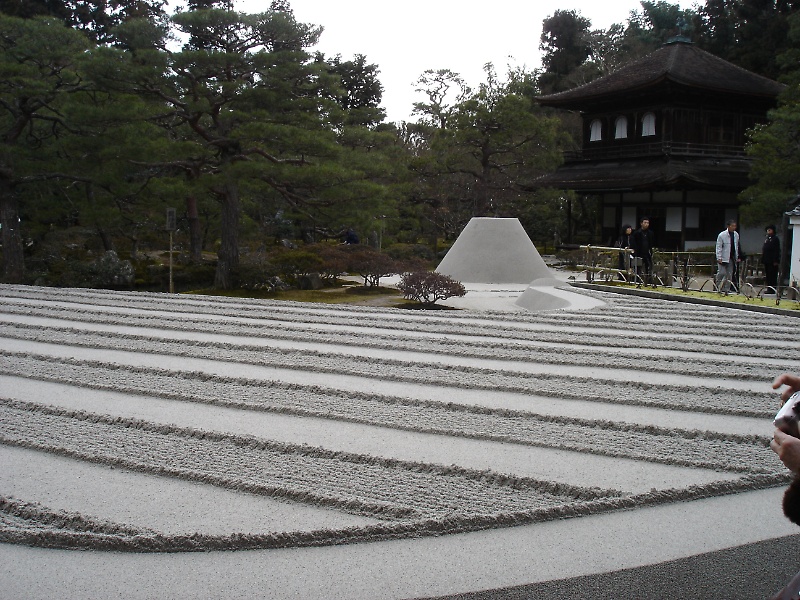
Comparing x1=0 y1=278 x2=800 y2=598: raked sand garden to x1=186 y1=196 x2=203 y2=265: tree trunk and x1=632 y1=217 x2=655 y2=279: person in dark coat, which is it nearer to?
x1=632 y1=217 x2=655 y2=279: person in dark coat

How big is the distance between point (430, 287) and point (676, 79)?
40.2ft

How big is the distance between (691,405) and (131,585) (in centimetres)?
347

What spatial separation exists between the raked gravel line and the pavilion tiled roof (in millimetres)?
14353

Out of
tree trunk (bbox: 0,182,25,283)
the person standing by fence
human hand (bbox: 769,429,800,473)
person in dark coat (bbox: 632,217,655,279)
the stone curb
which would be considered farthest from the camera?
tree trunk (bbox: 0,182,25,283)

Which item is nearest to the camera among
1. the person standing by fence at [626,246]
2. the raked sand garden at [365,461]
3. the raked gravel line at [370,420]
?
the raked sand garden at [365,461]

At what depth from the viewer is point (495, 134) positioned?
20.9 meters

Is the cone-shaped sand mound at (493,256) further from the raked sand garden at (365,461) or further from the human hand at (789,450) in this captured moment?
the human hand at (789,450)

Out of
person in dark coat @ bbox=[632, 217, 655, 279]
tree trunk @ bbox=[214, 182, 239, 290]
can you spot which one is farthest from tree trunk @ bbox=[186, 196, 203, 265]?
person in dark coat @ bbox=[632, 217, 655, 279]

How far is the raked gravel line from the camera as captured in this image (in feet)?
9.43

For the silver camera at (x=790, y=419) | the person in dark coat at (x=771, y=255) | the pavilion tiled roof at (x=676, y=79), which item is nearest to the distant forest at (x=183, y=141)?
the pavilion tiled roof at (x=676, y=79)

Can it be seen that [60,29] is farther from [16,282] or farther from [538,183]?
[538,183]

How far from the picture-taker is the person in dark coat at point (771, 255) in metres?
11.8

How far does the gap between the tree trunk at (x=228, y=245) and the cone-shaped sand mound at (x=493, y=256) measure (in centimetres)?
423

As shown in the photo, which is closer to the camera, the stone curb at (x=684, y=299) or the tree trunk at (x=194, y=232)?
the stone curb at (x=684, y=299)
